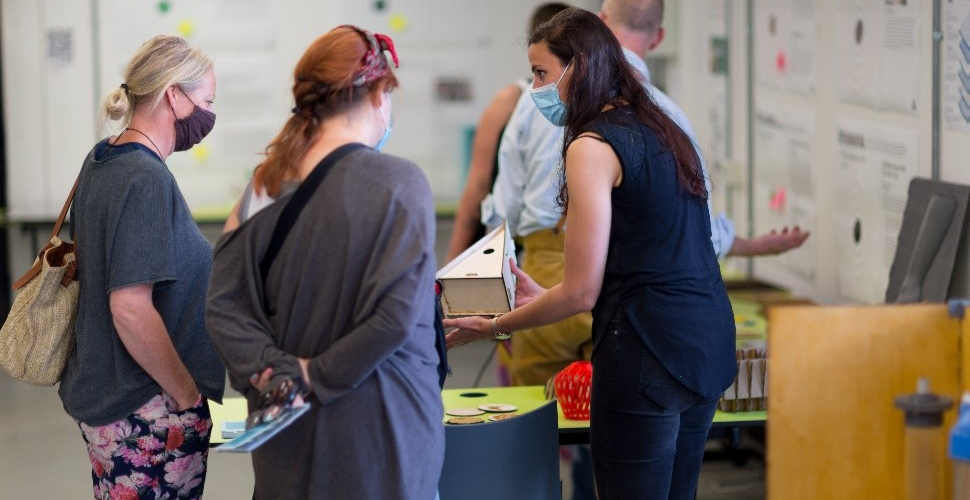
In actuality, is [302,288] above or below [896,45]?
below

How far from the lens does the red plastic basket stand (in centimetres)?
279

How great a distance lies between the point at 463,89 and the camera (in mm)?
6672

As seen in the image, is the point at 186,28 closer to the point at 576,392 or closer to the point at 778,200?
the point at 778,200

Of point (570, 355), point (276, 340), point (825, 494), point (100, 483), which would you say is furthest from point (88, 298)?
point (570, 355)

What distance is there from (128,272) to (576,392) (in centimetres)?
111

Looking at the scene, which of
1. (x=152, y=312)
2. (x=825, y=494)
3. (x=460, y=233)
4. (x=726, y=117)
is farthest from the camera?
(x=726, y=117)

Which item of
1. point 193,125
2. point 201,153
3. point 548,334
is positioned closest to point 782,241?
point 548,334

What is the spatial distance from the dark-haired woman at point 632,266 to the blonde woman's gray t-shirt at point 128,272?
68 centimetres

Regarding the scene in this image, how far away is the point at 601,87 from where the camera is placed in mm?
2234

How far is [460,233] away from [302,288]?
2.35m

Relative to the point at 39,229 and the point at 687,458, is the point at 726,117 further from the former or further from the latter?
the point at 39,229

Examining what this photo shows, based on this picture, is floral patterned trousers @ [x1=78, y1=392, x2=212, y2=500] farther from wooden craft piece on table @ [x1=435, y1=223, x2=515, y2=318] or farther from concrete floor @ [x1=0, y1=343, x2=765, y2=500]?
concrete floor @ [x1=0, y1=343, x2=765, y2=500]

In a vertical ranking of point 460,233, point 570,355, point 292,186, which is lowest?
point 570,355

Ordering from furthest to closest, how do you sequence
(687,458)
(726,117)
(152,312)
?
(726,117) < (687,458) < (152,312)
